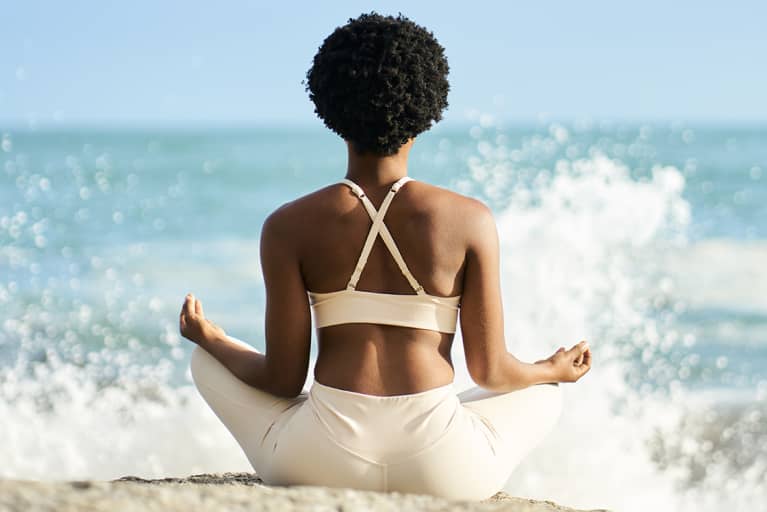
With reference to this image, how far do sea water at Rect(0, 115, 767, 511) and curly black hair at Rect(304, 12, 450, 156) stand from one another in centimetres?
339

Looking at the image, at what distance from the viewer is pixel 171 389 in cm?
771

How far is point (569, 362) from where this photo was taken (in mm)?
3096

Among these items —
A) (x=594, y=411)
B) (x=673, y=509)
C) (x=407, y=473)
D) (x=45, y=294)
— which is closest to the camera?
(x=407, y=473)

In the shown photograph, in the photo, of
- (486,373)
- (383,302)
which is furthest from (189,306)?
(486,373)

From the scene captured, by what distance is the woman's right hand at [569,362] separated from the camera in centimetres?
307

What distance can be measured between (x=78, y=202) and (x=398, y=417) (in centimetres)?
1797

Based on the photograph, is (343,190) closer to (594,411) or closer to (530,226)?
(594,411)

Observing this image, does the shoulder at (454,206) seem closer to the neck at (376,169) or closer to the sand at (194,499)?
the neck at (376,169)

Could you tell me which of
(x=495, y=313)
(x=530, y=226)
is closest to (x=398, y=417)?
(x=495, y=313)

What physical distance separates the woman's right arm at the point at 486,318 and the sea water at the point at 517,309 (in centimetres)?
280

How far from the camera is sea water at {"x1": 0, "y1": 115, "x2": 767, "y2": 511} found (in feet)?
20.3

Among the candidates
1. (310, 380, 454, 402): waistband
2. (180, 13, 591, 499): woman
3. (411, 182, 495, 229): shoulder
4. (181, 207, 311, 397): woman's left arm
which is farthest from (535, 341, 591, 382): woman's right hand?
(181, 207, 311, 397): woman's left arm

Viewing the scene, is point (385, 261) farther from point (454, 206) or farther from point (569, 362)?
point (569, 362)

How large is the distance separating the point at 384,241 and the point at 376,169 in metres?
0.22
